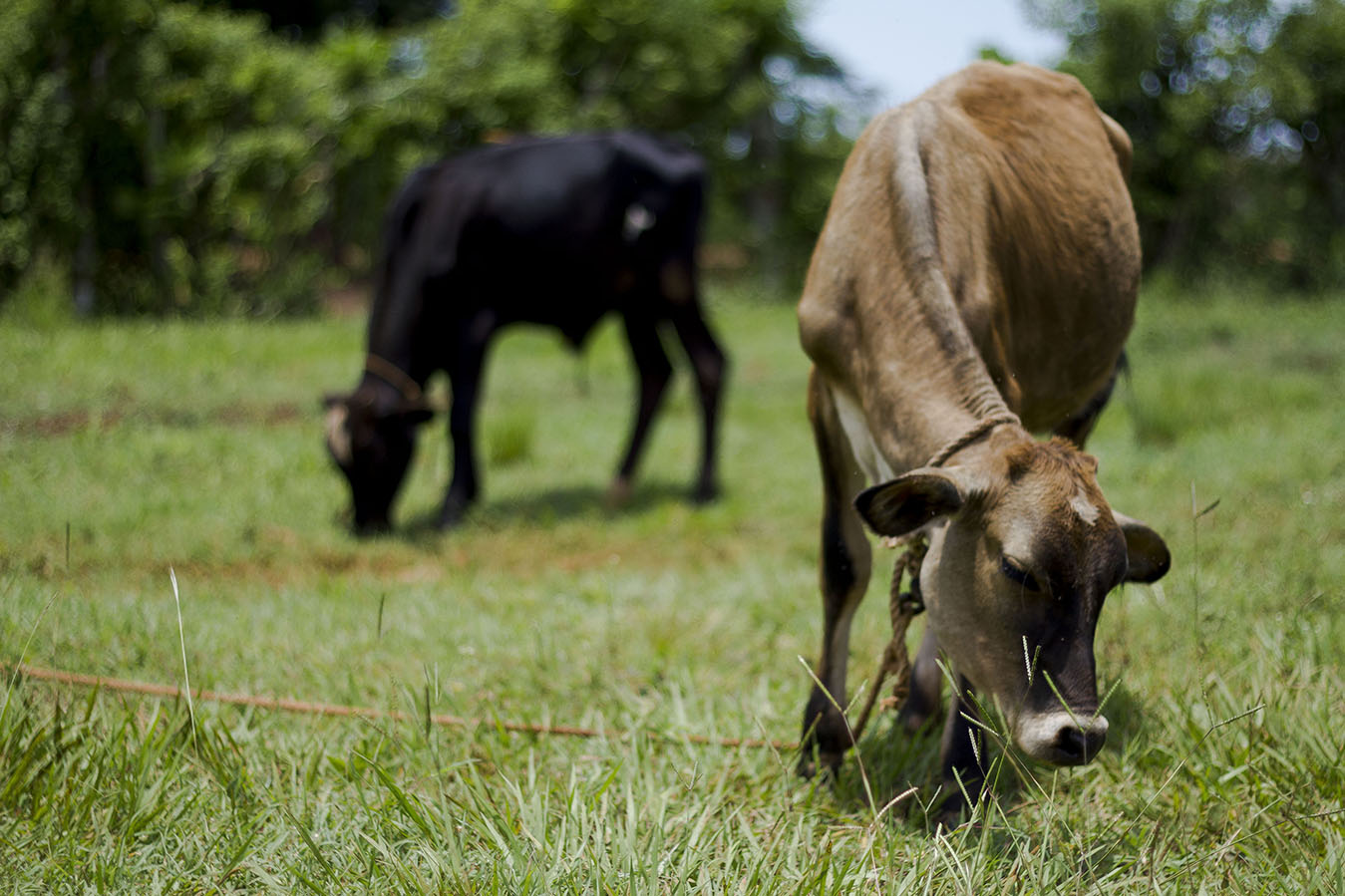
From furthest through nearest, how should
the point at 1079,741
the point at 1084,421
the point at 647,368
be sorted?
the point at 647,368 → the point at 1084,421 → the point at 1079,741

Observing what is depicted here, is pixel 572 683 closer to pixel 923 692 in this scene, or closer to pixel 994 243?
pixel 923 692

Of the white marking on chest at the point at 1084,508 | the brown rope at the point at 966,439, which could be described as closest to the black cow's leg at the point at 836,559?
the brown rope at the point at 966,439

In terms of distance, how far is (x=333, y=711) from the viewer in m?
3.09

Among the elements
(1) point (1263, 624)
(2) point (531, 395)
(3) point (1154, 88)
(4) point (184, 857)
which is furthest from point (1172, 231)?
(4) point (184, 857)

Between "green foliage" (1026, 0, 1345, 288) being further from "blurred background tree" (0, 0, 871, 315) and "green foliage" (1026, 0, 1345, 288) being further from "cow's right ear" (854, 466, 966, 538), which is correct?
"cow's right ear" (854, 466, 966, 538)

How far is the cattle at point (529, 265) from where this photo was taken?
6.83 m

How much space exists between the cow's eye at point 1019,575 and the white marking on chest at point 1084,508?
0.16 meters

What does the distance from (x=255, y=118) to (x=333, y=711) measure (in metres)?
11.6

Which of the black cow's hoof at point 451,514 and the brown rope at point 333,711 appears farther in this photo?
the black cow's hoof at point 451,514

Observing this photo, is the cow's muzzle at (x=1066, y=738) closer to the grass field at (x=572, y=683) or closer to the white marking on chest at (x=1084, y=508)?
the grass field at (x=572, y=683)

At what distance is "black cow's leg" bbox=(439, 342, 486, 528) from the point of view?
21.7 ft

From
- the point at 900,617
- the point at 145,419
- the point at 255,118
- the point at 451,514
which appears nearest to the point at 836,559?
the point at 900,617

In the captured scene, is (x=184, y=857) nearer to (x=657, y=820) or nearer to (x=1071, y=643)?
(x=657, y=820)

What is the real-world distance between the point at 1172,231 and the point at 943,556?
17.3m
